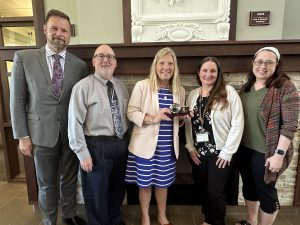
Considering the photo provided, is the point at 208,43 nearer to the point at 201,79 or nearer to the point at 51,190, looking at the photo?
the point at 201,79

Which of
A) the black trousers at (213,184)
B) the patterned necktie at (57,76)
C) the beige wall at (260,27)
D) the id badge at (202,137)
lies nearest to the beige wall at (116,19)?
the beige wall at (260,27)

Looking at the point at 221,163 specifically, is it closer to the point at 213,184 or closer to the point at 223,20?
the point at 213,184

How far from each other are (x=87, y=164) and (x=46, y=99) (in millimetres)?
581

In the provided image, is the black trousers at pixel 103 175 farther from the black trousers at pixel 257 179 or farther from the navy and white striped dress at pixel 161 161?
the black trousers at pixel 257 179

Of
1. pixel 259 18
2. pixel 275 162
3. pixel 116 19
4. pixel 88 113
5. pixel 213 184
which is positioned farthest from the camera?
pixel 116 19

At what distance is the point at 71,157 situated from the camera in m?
1.82

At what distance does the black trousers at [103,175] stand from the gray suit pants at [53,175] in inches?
9.4

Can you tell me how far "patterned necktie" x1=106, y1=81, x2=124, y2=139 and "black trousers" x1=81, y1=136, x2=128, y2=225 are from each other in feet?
0.23

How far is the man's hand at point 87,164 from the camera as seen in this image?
155 centimetres

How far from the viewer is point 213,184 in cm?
170

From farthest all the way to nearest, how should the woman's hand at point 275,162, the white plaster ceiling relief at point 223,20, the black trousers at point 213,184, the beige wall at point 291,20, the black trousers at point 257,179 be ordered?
the beige wall at point 291,20, the white plaster ceiling relief at point 223,20, the black trousers at point 213,184, the black trousers at point 257,179, the woman's hand at point 275,162

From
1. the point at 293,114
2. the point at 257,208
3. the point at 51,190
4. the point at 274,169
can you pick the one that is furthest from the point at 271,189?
the point at 51,190

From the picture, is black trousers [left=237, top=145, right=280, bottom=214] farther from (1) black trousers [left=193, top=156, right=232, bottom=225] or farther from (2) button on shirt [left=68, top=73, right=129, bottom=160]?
(2) button on shirt [left=68, top=73, right=129, bottom=160]

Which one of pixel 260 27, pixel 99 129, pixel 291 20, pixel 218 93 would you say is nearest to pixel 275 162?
pixel 218 93
